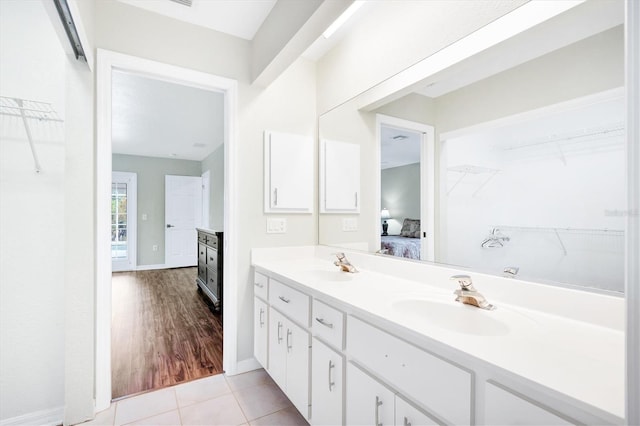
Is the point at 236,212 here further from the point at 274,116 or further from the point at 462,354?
the point at 462,354

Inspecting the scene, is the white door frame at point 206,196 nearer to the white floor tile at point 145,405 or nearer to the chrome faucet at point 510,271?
the white floor tile at point 145,405

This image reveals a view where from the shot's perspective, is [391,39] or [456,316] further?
[391,39]

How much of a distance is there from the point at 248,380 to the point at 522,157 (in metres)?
2.16

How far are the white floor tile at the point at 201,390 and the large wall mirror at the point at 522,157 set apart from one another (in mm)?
1482

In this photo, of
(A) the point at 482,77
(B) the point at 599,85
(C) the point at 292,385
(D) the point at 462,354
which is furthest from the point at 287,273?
(B) the point at 599,85

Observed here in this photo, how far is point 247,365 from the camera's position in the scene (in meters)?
2.27

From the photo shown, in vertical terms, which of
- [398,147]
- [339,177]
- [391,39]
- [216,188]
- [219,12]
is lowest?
[339,177]

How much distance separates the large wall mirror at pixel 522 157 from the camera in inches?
38.6

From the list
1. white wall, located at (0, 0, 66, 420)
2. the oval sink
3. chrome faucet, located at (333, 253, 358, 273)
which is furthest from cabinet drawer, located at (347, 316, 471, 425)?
white wall, located at (0, 0, 66, 420)

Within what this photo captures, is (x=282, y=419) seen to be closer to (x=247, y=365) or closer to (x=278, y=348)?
(x=278, y=348)

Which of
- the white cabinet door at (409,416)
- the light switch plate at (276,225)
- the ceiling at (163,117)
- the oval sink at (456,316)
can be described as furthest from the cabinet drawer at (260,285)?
the ceiling at (163,117)

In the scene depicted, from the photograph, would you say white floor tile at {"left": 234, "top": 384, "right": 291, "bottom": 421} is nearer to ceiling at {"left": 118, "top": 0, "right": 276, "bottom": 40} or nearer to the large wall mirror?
the large wall mirror

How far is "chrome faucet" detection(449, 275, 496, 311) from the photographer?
1144mm

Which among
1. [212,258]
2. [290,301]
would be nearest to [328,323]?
[290,301]
